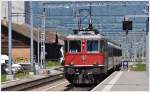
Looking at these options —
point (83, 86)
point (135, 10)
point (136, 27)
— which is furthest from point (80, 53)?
point (136, 27)

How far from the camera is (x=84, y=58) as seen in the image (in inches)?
1017

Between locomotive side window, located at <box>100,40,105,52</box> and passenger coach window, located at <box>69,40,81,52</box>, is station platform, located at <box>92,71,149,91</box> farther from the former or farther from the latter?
passenger coach window, located at <box>69,40,81,52</box>

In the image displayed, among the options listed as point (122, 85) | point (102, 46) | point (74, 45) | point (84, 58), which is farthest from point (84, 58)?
point (122, 85)

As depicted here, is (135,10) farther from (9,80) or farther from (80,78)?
(80,78)

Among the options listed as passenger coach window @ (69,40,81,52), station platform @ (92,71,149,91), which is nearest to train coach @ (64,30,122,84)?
passenger coach window @ (69,40,81,52)

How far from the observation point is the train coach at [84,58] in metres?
25.6

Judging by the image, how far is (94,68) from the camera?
84.2 feet

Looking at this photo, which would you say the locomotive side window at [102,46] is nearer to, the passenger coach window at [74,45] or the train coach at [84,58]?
the train coach at [84,58]

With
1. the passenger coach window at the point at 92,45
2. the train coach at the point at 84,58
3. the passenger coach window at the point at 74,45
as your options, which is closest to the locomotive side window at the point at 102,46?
the train coach at the point at 84,58

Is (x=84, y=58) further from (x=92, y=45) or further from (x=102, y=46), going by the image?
(x=102, y=46)

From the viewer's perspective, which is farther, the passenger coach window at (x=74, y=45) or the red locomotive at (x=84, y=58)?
the passenger coach window at (x=74, y=45)

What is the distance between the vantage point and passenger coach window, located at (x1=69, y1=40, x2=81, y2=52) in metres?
26.2

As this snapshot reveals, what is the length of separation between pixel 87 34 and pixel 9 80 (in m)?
8.79

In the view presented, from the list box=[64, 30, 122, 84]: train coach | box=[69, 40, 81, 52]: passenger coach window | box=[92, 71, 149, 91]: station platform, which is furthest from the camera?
box=[69, 40, 81, 52]: passenger coach window
